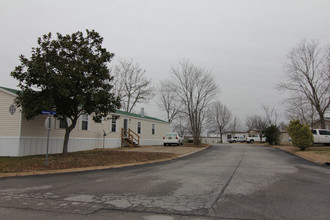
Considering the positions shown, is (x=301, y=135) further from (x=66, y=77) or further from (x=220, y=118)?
(x=220, y=118)

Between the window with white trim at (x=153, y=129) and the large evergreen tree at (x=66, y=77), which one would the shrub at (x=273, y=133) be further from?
the large evergreen tree at (x=66, y=77)

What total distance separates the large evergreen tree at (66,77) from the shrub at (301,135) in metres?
15.0

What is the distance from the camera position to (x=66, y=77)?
13.1m

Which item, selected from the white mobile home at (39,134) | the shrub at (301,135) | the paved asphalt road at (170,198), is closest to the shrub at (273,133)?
the shrub at (301,135)

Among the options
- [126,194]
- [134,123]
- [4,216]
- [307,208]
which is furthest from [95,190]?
[134,123]

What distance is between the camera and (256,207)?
507 cm

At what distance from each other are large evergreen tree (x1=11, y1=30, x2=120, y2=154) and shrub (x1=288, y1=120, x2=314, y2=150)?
1498cm

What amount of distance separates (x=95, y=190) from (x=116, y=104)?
29.2ft

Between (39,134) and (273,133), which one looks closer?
(39,134)

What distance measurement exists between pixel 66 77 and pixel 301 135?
721 inches

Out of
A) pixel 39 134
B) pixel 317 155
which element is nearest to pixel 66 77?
pixel 39 134

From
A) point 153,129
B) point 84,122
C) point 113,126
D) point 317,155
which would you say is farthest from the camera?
point 153,129

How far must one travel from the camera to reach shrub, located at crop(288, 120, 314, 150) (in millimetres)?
20391

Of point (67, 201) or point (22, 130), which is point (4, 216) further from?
point (22, 130)
